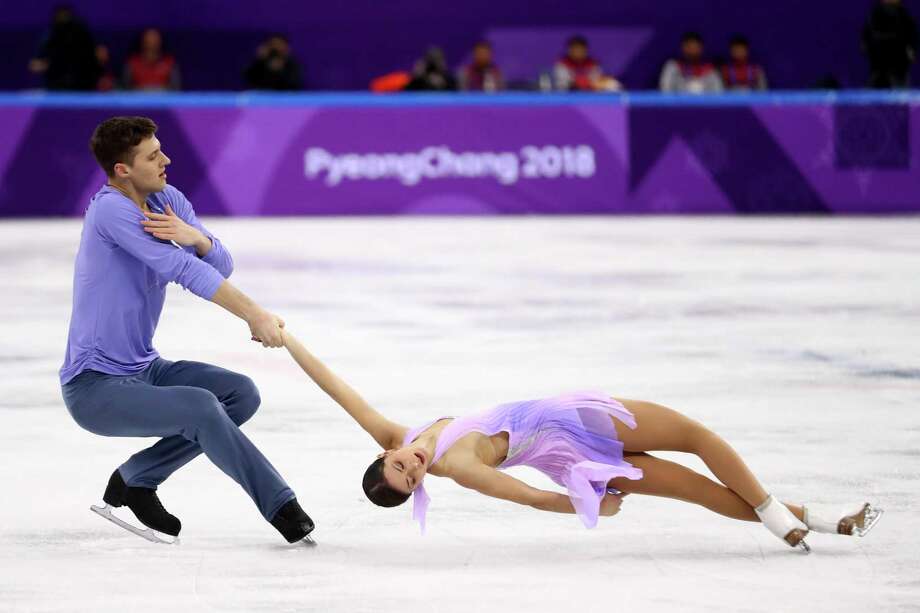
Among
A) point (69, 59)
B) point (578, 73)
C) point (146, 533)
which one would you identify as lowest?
point (578, 73)

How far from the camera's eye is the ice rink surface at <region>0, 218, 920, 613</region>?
444cm

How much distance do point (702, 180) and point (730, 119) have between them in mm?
672

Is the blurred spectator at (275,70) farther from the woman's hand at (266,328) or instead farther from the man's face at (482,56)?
the woman's hand at (266,328)

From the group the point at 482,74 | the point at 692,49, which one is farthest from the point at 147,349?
the point at 692,49

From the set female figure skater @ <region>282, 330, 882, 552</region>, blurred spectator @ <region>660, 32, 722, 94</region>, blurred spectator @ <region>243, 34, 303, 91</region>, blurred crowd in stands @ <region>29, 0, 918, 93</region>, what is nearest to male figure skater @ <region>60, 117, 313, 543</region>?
female figure skater @ <region>282, 330, 882, 552</region>

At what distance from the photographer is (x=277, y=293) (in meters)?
10.9

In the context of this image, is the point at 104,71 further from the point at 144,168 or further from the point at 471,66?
the point at 144,168

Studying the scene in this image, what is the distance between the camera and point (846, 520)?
472 cm

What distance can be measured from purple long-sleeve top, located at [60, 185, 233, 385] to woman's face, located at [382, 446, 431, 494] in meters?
0.72

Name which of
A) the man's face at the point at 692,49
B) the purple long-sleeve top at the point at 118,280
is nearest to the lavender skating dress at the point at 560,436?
the purple long-sleeve top at the point at 118,280

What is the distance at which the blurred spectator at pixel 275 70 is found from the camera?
1819 cm

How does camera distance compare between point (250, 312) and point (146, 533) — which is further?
point (146, 533)

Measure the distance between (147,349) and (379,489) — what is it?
90 centimetres

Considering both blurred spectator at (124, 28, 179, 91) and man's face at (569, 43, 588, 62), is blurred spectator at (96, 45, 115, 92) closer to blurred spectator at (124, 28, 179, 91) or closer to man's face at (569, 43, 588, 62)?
blurred spectator at (124, 28, 179, 91)
